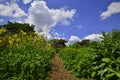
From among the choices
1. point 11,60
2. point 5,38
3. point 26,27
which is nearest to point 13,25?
point 26,27

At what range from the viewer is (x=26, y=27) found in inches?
1837

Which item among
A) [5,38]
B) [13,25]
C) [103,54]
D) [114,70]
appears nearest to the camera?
[114,70]

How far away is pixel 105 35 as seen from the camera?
864 cm

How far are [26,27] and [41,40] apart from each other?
32.3 m

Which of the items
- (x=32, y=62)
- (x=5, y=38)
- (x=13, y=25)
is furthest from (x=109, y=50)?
(x=13, y=25)

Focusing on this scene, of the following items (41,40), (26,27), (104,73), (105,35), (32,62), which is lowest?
(104,73)

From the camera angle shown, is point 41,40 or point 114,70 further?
point 41,40

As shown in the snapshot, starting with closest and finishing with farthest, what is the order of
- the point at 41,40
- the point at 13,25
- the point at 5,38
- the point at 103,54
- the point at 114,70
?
the point at 114,70, the point at 103,54, the point at 5,38, the point at 41,40, the point at 13,25

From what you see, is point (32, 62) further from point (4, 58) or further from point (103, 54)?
point (103, 54)

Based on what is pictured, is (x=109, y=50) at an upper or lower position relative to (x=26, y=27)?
lower

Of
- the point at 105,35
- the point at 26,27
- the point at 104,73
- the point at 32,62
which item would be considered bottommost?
the point at 104,73

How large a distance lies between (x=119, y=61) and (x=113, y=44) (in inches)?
32.4

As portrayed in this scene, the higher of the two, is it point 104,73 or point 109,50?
point 109,50

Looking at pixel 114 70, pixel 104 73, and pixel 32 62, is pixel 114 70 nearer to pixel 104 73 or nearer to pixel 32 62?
pixel 104 73
